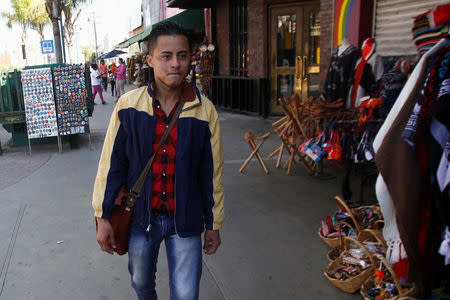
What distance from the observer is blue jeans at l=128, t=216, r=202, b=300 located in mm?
1985

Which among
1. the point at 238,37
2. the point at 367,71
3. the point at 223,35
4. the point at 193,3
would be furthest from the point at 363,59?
the point at 193,3

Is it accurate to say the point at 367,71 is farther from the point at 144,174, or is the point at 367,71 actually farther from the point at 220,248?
the point at 144,174

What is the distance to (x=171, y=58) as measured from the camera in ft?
6.25

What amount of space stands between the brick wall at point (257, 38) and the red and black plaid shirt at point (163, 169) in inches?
344

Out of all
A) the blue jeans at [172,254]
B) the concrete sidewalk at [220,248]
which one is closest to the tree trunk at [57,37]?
the concrete sidewalk at [220,248]

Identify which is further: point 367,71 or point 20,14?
point 20,14

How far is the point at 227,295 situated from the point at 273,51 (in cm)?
829

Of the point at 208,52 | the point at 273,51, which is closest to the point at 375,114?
the point at 273,51

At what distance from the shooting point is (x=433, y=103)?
216 cm

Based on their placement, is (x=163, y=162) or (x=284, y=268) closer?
(x=163, y=162)

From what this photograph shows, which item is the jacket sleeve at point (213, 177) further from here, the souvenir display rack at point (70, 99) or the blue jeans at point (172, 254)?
the souvenir display rack at point (70, 99)

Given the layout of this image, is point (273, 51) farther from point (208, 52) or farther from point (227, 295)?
point (227, 295)

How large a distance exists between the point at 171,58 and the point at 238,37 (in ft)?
33.4

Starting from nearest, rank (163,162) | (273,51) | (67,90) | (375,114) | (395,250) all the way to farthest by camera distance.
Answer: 1. (163,162)
2. (395,250)
3. (375,114)
4. (67,90)
5. (273,51)
